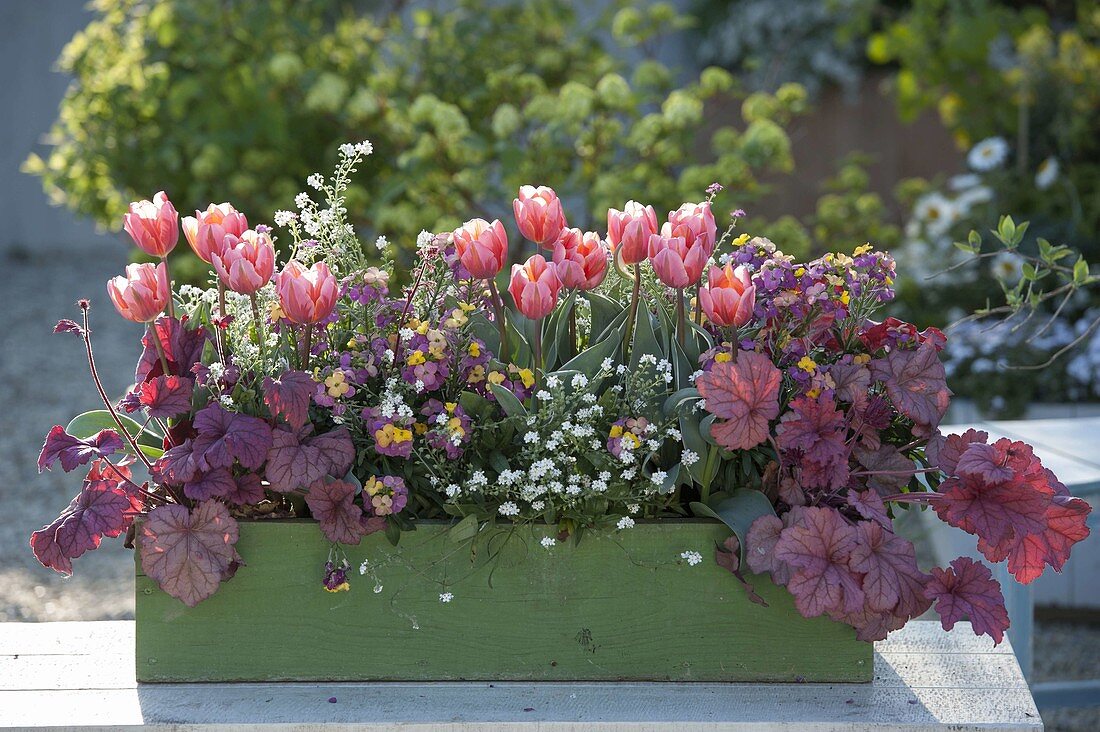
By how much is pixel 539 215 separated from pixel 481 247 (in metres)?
0.10

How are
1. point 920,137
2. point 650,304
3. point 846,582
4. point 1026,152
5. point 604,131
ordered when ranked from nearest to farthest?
1. point 846,582
2. point 650,304
3. point 604,131
4. point 1026,152
5. point 920,137

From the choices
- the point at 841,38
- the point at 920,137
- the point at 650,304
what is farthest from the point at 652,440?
the point at 920,137

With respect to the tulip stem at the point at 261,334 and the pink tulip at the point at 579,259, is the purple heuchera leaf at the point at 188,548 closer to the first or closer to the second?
the tulip stem at the point at 261,334

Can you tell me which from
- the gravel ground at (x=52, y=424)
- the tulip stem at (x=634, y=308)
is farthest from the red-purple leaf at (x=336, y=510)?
the gravel ground at (x=52, y=424)

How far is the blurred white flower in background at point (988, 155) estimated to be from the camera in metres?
4.45

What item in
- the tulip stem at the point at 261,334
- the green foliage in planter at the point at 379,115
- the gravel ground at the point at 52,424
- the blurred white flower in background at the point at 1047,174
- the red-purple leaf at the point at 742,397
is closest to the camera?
the red-purple leaf at the point at 742,397

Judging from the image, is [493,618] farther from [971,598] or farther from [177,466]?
[971,598]

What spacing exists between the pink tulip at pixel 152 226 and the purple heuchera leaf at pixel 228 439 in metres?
0.19

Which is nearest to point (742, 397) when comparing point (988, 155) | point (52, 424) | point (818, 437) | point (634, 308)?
point (818, 437)

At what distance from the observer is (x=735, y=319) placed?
3.73 ft

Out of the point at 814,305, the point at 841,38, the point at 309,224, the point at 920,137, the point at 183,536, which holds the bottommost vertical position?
the point at 920,137

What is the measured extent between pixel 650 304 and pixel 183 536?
585mm

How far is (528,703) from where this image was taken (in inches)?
46.3

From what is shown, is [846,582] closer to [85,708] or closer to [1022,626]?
[85,708]
